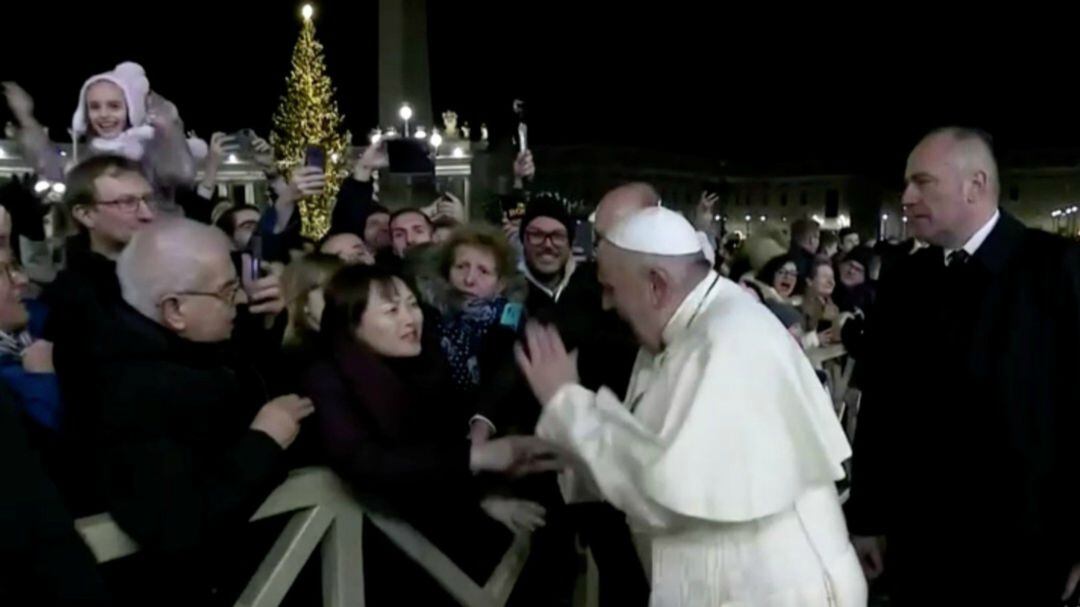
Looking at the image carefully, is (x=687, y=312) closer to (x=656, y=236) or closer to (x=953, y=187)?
(x=656, y=236)

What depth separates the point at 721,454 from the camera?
297cm

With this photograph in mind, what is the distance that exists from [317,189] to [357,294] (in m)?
1.66

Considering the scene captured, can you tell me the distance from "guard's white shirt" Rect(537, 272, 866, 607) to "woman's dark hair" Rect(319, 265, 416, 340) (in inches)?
38.3

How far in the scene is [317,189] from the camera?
547 cm

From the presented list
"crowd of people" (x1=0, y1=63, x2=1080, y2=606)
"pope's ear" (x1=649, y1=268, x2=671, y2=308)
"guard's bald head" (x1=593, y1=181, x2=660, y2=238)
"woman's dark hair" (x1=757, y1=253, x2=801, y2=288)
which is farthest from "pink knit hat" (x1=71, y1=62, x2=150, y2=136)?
"woman's dark hair" (x1=757, y1=253, x2=801, y2=288)

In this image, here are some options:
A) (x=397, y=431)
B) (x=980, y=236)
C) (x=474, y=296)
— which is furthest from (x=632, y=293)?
(x=474, y=296)

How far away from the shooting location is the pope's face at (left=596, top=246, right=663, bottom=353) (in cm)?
325

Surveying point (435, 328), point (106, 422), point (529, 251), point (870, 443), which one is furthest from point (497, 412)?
point (106, 422)

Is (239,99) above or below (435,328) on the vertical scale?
above

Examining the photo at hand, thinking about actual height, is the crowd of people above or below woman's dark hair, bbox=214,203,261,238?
below

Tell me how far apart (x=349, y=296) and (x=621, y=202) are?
1.43 metres

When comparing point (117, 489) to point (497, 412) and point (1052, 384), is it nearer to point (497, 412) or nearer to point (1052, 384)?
point (497, 412)

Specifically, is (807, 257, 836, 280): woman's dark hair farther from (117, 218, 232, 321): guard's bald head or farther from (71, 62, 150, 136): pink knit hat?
(117, 218, 232, 321): guard's bald head

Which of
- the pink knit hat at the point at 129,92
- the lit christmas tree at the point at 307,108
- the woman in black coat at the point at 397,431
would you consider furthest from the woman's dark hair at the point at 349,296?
the lit christmas tree at the point at 307,108
